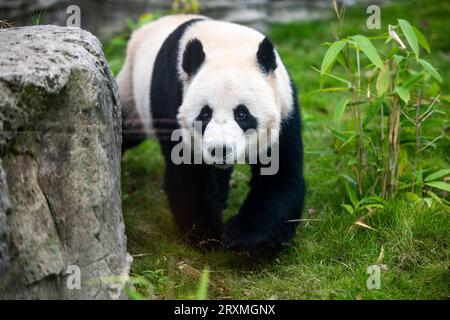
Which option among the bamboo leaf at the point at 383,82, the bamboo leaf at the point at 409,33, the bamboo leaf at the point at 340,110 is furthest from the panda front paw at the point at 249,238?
the bamboo leaf at the point at 409,33

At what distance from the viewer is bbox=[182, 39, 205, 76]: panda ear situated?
380 centimetres

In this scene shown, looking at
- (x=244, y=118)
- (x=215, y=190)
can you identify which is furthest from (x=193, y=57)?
(x=215, y=190)

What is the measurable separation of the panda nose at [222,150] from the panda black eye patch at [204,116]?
26cm

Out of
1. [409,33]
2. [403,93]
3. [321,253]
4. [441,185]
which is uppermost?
[409,33]

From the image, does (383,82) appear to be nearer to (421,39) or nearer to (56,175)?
(421,39)

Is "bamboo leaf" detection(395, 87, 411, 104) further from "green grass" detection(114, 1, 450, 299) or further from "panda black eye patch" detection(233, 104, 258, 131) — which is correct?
"panda black eye patch" detection(233, 104, 258, 131)

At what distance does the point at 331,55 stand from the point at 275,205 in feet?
3.11

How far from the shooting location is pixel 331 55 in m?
3.88

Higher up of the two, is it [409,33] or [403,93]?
[409,33]

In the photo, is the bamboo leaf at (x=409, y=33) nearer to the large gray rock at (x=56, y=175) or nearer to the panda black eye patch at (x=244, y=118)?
the panda black eye patch at (x=244, y=118)

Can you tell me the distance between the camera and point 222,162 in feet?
11.6

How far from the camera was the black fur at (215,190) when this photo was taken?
4016mm
